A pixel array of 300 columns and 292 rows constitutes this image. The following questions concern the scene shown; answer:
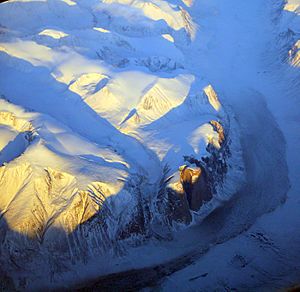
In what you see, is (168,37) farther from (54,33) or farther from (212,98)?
(54,33)

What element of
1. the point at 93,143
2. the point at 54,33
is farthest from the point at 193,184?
the point at 54,33

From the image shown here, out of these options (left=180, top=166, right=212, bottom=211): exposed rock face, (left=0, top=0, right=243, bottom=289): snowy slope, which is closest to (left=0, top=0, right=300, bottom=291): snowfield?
(left=0, top=0, right=243, bottom=289): snowy slope

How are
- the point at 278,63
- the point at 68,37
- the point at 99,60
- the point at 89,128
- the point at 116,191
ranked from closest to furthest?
the point at 116,191 < the point at 89,128 < the point at 99,60 < the point at 68,37 < the point at 278,63

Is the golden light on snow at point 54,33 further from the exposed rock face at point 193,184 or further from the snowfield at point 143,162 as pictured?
the exposed rock face at point 193,184

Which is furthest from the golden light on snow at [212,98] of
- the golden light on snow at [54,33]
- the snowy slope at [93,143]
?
the golden light on snow at [54,33]

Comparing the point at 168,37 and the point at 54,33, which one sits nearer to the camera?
the point at 54,33

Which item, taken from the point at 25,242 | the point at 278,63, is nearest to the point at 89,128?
the point at 25,242

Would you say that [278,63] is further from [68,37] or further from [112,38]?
[68,37]

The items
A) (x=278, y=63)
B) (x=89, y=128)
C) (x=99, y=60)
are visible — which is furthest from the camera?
(x=278, y=63)
